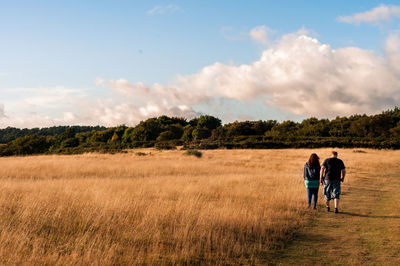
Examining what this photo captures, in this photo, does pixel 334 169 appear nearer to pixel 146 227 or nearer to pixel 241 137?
pixel 146 227

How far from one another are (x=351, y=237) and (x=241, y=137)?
53.6 m

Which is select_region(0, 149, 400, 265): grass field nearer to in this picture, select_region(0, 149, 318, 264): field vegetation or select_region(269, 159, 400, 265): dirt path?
select_region(0, 149, 318, 264): field vegetation

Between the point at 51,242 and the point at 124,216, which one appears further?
the point at 124,216

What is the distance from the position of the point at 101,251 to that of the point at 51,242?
149 cm

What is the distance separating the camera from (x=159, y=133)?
7462 cm

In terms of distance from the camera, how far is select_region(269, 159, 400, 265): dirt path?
6.94m

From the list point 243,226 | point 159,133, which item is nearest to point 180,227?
point 243,226

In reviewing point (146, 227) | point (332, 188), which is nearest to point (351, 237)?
point (332, 188)

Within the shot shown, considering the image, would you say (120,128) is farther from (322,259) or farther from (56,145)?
(322,259)

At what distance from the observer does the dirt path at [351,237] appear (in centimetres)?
694

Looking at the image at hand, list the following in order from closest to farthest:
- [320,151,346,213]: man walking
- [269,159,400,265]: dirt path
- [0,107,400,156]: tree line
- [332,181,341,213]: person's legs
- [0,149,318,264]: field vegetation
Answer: [0,149,318,264]: field vegetation, [269,159,400,265]: dirt path, [332,181,341,213]: person's legs, [320,151,346,213]: man walking, [0,107,400,156]: tree line

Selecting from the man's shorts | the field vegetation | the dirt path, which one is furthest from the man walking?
the field vegetation

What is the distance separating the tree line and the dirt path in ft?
127

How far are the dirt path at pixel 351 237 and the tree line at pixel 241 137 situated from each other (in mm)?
38781
